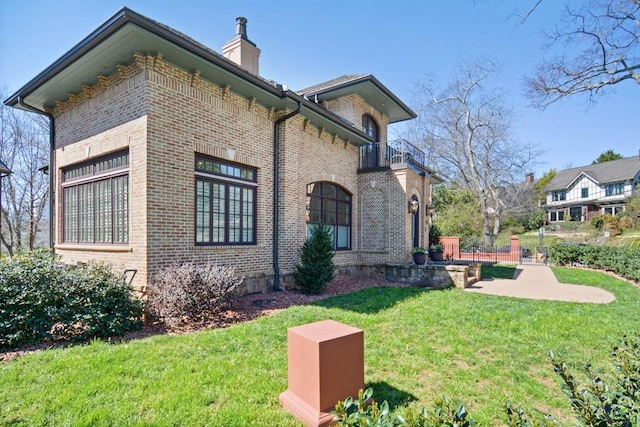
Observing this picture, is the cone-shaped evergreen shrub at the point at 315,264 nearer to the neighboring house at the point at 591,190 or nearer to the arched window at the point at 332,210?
the arched window at the point at 332,210

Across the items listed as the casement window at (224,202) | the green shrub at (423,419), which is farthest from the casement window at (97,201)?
the green shrub at (423,419)

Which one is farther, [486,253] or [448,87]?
[448,87]

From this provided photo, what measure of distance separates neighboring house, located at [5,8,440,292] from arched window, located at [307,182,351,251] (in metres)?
0.07

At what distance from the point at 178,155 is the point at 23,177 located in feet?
51.5

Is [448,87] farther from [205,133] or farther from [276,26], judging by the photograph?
[205,133]

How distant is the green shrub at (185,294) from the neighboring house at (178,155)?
527mm

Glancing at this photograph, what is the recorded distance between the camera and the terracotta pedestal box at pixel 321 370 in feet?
9.59

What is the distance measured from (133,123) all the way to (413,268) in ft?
30.5

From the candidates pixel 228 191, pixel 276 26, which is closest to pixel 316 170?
pixel 228 191

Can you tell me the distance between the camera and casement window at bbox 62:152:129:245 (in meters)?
7.22

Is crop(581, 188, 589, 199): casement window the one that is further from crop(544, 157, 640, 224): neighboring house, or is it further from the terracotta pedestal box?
the terracotta pedestal box

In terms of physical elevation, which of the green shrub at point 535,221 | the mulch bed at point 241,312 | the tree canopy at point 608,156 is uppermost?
the tree canopy at point 608,156

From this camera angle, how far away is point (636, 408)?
1.63 metres

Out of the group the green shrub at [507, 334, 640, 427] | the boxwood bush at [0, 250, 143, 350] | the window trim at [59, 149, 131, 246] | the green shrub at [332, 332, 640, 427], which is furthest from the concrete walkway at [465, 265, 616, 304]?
the window trim at [59, 149, 131, 246]
